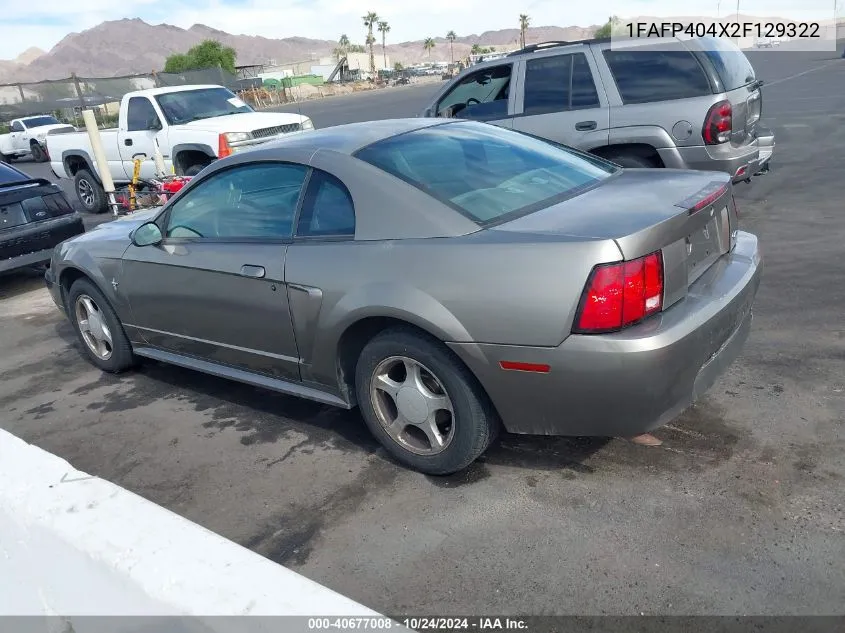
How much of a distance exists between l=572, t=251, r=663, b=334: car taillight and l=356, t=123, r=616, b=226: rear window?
629 mm

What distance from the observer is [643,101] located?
6805 millimetres

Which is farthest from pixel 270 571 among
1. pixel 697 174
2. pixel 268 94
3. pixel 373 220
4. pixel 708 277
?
pixel 268 94

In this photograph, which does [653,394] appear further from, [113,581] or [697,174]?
[113,581]

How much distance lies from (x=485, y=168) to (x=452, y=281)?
927 millimetres

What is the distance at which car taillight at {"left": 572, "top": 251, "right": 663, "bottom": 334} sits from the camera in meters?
2.80

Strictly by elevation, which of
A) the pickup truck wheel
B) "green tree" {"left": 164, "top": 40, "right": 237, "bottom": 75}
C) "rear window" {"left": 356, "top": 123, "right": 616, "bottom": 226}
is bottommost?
the pickup truck wheel

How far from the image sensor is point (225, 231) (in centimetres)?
411

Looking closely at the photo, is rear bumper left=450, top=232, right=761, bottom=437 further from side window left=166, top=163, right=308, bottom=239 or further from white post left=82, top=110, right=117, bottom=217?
white post left=82, top=110, right=117, bottom=217

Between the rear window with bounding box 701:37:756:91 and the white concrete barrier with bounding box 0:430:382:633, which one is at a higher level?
the rear window with bounding box 701:37:756:91

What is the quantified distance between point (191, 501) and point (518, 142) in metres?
2.59

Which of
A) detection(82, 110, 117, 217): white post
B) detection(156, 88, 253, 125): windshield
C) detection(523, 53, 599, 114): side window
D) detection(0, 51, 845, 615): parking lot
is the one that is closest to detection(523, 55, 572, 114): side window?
detection(523, 53, 599, 114): side window

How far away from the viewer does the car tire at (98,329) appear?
500 centimetres

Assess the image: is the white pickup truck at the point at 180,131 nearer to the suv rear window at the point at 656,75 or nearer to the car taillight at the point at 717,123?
the suv rear window at the point at 656,75

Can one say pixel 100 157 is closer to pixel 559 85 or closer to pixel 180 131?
pixel 180 131
